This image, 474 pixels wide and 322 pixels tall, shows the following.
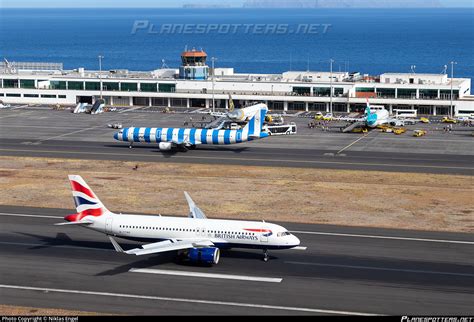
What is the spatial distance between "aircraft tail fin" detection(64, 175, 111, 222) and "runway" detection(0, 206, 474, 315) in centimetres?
401

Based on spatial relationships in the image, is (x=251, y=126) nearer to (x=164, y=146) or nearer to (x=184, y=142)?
(x=184, y=142)

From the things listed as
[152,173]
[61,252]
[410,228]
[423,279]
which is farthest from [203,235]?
[152,173]

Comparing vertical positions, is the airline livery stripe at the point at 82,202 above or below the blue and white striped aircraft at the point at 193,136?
below

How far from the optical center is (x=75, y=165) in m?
130

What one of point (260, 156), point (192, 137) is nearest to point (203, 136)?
point (192, 137)

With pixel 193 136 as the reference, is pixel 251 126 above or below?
above

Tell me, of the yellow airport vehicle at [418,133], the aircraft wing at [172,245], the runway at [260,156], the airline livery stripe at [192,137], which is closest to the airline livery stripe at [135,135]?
the runway at [260,156]

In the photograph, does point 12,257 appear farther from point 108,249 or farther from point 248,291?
point 248,291

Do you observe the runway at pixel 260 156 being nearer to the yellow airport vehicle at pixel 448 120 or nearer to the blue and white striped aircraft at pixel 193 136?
the blue and white striped aircraft at pixel 193 136

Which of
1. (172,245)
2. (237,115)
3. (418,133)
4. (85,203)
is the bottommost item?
(172,245)

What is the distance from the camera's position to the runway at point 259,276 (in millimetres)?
64375

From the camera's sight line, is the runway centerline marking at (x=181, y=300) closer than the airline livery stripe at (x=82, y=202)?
Yes

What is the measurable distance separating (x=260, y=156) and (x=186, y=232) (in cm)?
6464

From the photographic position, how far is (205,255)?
73.6 meters
